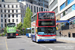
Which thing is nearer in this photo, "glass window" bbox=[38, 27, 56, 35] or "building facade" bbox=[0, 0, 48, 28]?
"glass window" bbox=[38, 27, 56, 35]

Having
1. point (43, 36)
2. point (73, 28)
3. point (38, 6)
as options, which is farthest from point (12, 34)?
point (38, 6)

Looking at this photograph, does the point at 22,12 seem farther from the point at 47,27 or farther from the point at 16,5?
the point at 47,27

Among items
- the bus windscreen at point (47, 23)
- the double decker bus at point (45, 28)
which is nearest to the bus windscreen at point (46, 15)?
the double decker bus at point (45, 28)

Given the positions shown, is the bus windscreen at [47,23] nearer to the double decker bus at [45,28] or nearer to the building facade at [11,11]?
the double decker bus at [45,28]

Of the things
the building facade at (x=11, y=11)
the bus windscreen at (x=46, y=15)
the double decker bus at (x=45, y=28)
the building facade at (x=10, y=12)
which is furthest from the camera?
the building facade at (x=10, y=12)

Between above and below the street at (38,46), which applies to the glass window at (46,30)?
above

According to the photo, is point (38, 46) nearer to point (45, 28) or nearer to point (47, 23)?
point (45, 28)

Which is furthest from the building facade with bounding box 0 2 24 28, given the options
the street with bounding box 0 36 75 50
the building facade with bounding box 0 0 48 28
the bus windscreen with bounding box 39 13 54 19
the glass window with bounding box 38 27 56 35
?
the street with bounding box 0 36 75 50

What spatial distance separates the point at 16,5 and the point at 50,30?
9630 centimetres

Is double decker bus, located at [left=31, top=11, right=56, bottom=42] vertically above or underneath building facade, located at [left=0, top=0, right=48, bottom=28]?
underneath

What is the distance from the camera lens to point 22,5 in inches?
4764

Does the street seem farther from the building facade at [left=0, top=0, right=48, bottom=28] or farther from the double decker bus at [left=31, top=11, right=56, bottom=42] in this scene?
the building facade at [left=0, top=0, right=48, bottom=28]

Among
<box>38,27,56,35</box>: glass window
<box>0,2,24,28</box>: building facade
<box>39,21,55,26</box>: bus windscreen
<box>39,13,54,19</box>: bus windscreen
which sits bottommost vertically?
<box>38,27,56,35</box>: glass window

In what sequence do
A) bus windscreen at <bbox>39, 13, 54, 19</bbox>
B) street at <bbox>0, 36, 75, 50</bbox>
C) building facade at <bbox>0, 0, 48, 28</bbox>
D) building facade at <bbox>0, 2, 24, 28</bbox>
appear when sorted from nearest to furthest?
street at <bbox>0, 36, 75, 50</bbox>, bus windscreen at <bbox>39, 13, 54, 19</bbox>, building facade at <bbox>0, 0, 48, 28</bbox>, building facade at <bbox>0, 2, 24, 28</bbox>
